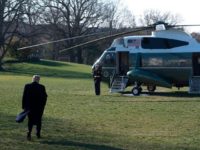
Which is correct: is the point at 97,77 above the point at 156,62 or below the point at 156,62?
below

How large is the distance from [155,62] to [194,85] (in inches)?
99.2

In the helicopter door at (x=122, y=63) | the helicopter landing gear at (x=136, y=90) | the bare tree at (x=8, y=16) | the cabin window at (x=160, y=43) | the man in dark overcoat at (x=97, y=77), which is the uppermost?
the bare tree at (x=8, y=16)

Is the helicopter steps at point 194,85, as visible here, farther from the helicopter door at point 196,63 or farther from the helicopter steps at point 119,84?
the helicopter steps at point 119,84

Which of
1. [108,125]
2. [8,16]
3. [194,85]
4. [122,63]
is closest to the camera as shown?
[108,125]

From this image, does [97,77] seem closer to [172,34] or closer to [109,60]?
[109,60]

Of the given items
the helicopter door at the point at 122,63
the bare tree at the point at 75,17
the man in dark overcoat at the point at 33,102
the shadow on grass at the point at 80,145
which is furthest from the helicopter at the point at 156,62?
the bare tree at the point at 75,17

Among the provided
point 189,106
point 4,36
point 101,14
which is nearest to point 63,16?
point 101,14

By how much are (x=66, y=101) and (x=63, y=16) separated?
2601 inches

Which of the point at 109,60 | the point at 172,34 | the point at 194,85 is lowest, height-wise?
the point at 194,85

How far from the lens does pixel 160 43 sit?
95.6 ft

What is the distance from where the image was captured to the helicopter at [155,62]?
94.2ft

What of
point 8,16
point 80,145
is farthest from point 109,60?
point 8,16

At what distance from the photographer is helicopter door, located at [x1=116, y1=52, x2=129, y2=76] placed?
2972 centimetres

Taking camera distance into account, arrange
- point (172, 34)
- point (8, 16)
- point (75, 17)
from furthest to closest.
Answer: point (75, 17) < point (8, 16) < point (172, 34)
